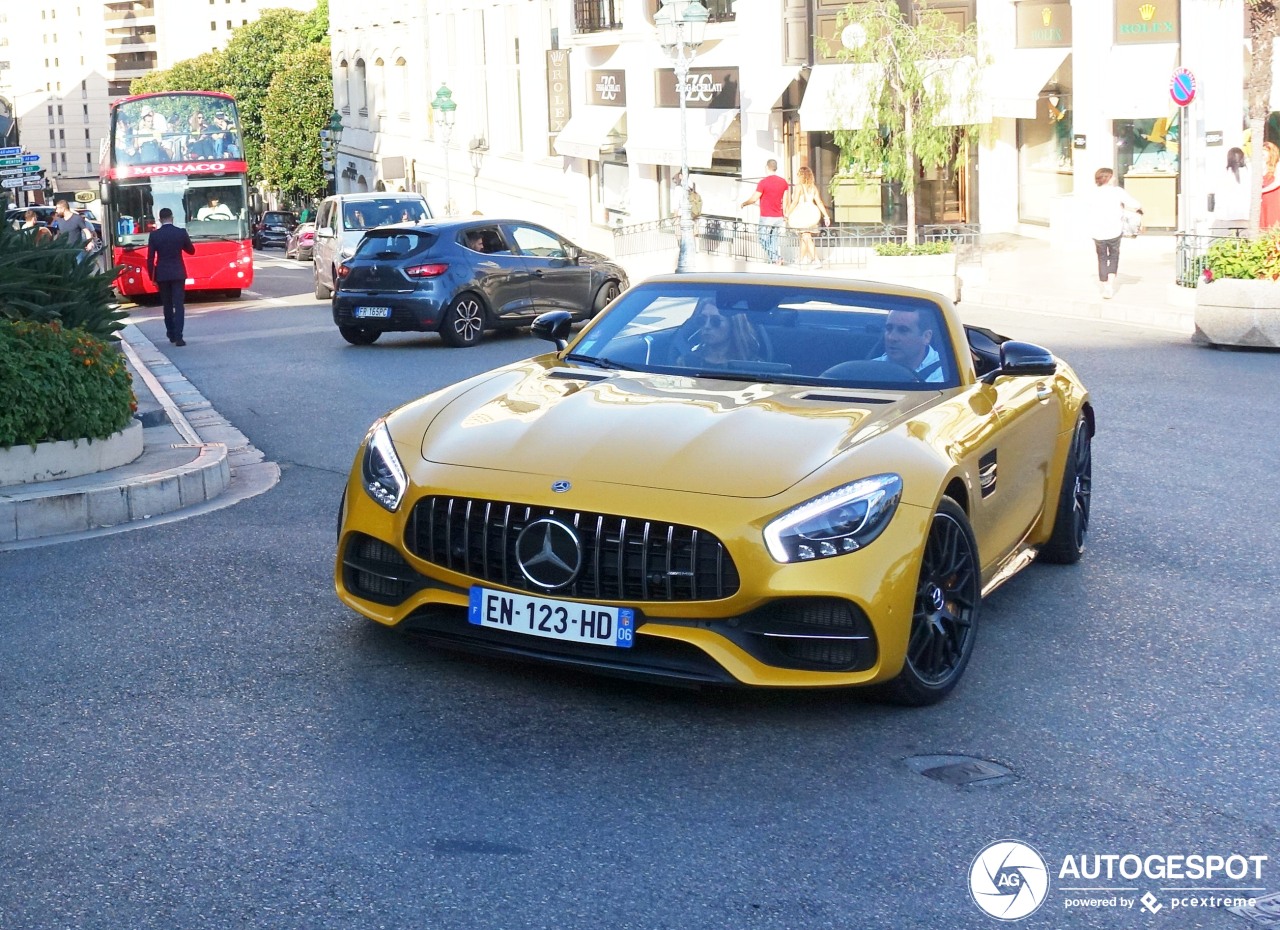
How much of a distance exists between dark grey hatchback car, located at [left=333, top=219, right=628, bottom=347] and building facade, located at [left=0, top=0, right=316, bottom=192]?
583ft

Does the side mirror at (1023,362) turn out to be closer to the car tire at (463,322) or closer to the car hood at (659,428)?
the car hood at (659,428)

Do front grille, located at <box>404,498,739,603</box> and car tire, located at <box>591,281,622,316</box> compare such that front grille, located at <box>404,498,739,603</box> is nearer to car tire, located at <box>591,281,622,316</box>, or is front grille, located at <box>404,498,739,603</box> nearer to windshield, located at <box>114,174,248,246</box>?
car tire, located at <box>591,281,622,316</box>

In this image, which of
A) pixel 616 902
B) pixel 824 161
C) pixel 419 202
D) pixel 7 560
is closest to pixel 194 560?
pixel 7 560

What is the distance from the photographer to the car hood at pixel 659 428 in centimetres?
546

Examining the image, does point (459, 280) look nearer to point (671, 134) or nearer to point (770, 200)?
point (770, 200)

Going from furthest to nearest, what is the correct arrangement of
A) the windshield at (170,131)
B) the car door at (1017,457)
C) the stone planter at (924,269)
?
the windshield at (170,131)
the stone planter at (924,269)
the car door at (1017,457)

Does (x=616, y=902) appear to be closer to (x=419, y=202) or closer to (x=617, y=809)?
(x=617, y=809)

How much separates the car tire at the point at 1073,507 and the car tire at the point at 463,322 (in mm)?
12912

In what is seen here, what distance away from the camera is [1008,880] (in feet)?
13.9

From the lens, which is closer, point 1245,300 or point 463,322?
point 1245,300

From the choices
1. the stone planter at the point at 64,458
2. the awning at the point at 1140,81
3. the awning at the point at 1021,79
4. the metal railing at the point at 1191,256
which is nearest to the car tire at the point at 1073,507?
the stone planter at the point at 64,458

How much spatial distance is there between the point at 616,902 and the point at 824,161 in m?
36.5

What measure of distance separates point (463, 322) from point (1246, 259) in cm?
866
